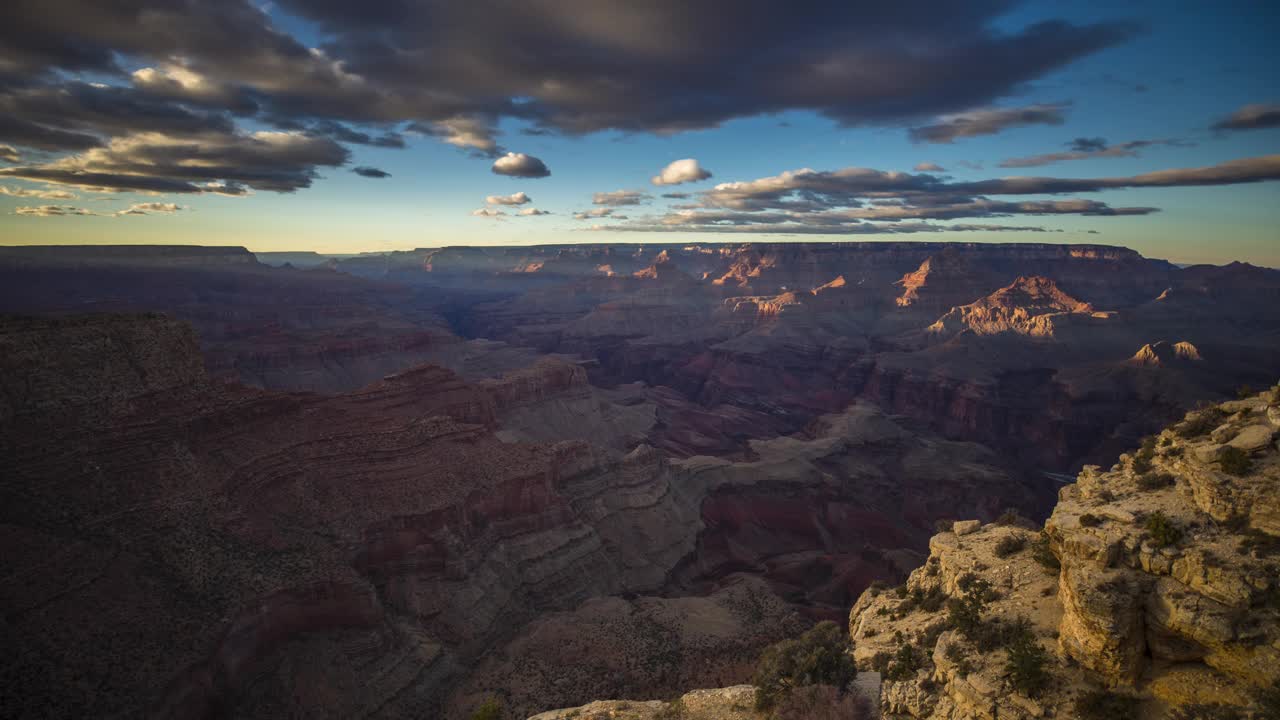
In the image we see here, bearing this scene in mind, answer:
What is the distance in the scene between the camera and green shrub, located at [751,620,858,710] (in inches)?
961

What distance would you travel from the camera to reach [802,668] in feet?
82.6

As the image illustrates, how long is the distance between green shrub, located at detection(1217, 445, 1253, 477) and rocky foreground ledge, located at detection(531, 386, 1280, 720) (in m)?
0.03

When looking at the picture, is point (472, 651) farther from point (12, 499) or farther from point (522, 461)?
point (12, 499)

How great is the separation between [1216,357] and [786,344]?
284ft

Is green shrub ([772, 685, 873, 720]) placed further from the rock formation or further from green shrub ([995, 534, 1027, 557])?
the rock formation

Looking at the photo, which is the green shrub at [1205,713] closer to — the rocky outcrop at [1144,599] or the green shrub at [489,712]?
the rocky outcrop at [1144,599]

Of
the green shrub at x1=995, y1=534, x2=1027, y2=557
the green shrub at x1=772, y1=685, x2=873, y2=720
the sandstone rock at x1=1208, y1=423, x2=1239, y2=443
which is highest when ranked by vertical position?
the sandstone rock at x1=1208, y1=423, x2=1239, y2=443

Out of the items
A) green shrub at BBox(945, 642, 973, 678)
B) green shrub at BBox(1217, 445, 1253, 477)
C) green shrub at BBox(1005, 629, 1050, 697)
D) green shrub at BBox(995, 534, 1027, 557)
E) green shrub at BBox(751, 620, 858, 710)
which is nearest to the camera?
green shrub at BBox(1005, 629, 1050, 697)

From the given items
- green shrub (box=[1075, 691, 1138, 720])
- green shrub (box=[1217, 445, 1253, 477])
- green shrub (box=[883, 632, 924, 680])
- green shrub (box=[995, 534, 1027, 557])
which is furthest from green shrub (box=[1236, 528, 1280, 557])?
green shrub (box=[883, 632, 924, 680])

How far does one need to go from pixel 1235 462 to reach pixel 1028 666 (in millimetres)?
8330

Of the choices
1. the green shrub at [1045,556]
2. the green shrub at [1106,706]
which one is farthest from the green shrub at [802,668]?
the green shrub at [1106,706]

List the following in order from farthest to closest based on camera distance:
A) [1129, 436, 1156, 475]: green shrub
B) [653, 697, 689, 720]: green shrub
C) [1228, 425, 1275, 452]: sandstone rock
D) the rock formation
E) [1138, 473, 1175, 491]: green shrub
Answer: the rock formation → [653, 697, 689, 720]: green shrub → [1129, 436, 1156, 475]: green shrub → [1138, 473, 1175, 491]: green shrub → [1228, 425, 1275, 452]: sandstone rock

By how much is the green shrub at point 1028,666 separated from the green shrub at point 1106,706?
3.49 ft

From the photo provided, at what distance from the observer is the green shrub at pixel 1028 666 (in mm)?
16953
